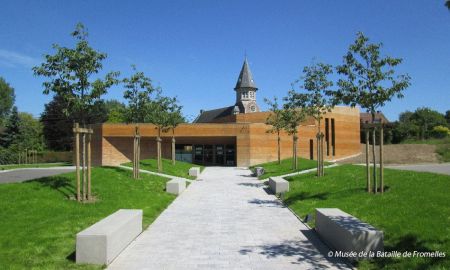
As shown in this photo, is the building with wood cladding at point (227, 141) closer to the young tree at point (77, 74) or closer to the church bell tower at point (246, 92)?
the church bell tower at point (246, 92)

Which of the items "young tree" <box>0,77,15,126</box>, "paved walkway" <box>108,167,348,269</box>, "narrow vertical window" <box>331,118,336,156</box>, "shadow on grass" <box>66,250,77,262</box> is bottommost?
"paved walkway" <box>108,167,348,269</box>

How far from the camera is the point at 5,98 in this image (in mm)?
83875

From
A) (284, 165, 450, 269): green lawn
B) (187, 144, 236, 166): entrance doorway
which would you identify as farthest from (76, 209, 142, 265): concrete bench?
(187, 144, 236, 166): entrance doorway

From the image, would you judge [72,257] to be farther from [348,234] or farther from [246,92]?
[246,92]

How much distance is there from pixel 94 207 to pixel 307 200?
7230mm

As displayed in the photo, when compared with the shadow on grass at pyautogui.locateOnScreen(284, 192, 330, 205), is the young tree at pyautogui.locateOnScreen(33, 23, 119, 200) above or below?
above

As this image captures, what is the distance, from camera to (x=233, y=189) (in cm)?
2072

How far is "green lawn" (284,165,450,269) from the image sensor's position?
23.5 ft

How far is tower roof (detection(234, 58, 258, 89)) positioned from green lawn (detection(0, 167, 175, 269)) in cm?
6453

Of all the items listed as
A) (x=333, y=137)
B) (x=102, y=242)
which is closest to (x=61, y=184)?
(x=102, y=242)

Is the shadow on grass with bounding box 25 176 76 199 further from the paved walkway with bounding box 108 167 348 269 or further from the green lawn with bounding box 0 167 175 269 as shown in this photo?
the paved walkway with bounding box 108 167 348 269

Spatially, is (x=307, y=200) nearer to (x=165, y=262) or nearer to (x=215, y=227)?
(x=215, y=227)

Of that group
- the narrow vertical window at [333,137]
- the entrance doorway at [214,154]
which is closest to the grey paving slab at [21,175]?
the entrance doorway at [214,154]

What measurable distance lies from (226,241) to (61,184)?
7572 mm
